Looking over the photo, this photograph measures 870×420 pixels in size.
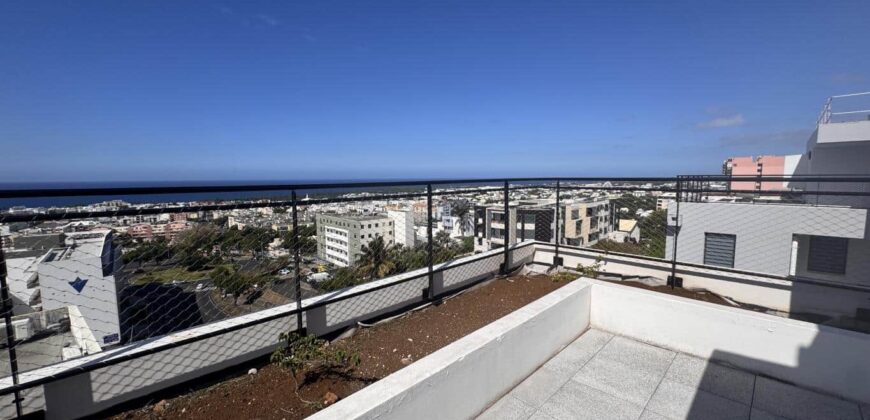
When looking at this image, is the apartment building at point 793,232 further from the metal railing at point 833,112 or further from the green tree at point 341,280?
the green tree at point 341,280

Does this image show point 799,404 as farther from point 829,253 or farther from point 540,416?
point 829,253

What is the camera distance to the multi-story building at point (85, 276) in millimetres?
1643

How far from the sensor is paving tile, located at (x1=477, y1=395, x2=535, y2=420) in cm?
186

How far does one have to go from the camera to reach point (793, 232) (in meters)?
6.91

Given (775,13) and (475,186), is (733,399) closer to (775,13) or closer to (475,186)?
(475,186)

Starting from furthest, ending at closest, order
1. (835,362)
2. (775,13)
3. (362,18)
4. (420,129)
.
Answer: (420,129)
(362,18)
(775,13)
(835,362)

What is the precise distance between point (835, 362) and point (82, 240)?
4.18m

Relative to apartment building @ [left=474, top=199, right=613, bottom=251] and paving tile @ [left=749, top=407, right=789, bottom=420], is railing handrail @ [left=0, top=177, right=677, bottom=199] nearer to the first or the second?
apartment building @ [left=474, top=199, right=613, bottom=251]

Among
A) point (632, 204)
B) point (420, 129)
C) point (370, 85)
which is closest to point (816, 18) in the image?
point (632, 204)

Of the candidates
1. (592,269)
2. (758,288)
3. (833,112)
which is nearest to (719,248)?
(833,112)

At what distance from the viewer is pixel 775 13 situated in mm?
5375

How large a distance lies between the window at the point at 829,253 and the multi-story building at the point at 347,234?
32.4ft

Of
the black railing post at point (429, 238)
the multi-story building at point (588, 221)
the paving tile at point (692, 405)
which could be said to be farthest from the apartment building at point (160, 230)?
the multi-story building at point (588, 221)

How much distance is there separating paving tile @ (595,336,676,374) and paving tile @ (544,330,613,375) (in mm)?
62
